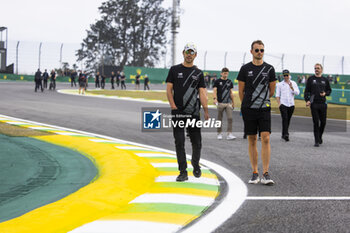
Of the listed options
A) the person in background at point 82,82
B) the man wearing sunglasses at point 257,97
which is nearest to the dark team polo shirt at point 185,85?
the man wearing sunglasses at point 257,97

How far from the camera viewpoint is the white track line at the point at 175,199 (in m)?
5.16

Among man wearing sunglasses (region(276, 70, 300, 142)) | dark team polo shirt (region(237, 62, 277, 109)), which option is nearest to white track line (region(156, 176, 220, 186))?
dark team polo shirt (region(237, 62, 277, 109))

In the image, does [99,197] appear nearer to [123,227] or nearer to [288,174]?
[123,227]

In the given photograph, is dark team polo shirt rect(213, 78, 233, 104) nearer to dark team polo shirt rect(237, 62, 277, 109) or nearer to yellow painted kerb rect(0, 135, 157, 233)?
yellow painted kerb rect(0, 135, 157, 233)

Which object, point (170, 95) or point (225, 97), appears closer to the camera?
point (170, 95)

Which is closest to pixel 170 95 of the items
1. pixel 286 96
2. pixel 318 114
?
pixel 318 114

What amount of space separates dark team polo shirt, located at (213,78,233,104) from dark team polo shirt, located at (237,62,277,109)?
486cm

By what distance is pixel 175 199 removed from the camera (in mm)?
5320

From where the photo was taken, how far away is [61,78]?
5381cm

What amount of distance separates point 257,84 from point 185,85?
3.12 ft

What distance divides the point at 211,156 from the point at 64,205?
4.13 metres

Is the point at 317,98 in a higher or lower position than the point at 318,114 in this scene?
higher

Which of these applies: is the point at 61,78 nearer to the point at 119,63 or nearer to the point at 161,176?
the point at 119,63

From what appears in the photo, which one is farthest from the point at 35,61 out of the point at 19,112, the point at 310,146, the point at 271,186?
the point at 271,186
